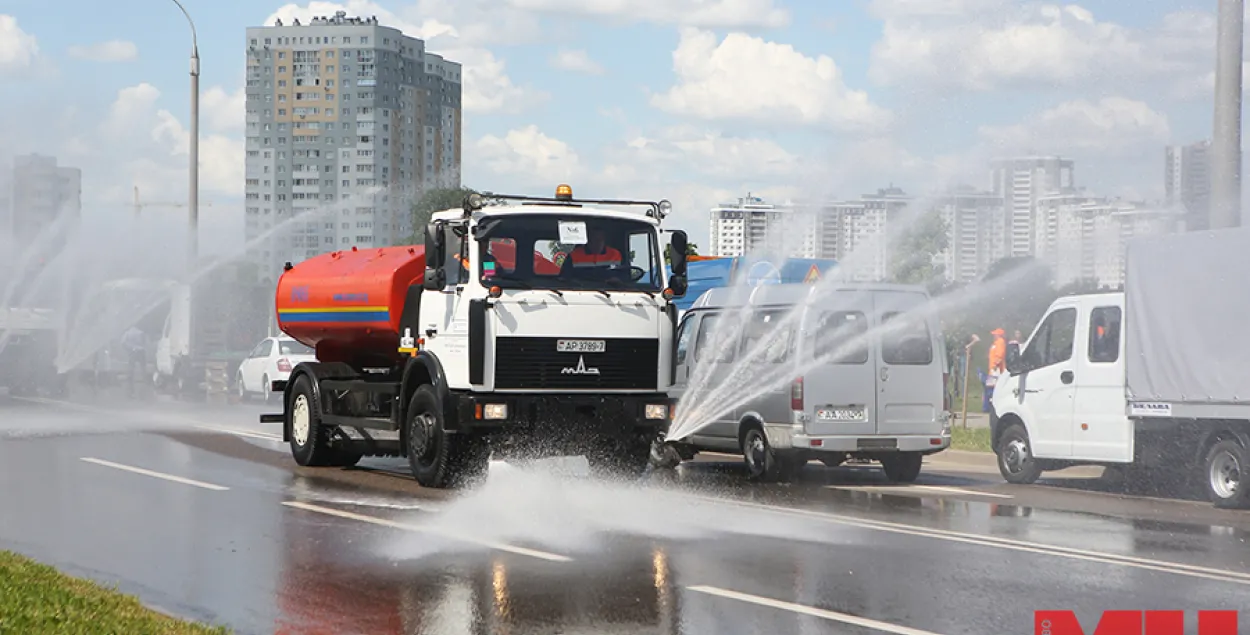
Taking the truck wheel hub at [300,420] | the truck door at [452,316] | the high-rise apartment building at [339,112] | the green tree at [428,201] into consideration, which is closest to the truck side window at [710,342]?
the truck door at [452,316]

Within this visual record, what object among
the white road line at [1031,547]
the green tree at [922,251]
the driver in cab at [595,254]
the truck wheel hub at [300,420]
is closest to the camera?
the white road line at [1031,547]

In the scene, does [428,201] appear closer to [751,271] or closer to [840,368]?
[751,271]

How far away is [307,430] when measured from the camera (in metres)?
18.2

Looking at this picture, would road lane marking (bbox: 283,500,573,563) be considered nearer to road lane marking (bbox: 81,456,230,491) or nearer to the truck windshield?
road lane marking (bbox: 81,456,230,491)

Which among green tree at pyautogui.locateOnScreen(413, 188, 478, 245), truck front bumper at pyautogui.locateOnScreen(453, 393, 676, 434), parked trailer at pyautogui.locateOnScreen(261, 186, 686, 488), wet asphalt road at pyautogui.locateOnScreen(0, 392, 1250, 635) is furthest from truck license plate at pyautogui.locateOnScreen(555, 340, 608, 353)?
green tree at pyautogui.locateOnScreen(413, 188, 478, 245)

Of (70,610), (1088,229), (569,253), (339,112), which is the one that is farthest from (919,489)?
(339,112)

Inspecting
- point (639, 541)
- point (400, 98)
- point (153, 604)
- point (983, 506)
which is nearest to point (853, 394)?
point (983, 506)

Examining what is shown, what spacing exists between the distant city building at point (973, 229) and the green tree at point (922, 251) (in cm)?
23

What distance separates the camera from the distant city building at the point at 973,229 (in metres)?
19.8

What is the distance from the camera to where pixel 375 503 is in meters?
14.3

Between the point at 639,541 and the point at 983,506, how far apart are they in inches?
193

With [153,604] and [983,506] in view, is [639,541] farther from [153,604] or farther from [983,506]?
[983,506]

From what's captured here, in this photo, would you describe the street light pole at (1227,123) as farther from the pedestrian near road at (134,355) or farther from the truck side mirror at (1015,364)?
the pedestrian near road at (134,355)

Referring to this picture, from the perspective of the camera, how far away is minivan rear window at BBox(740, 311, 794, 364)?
56.2 ft
